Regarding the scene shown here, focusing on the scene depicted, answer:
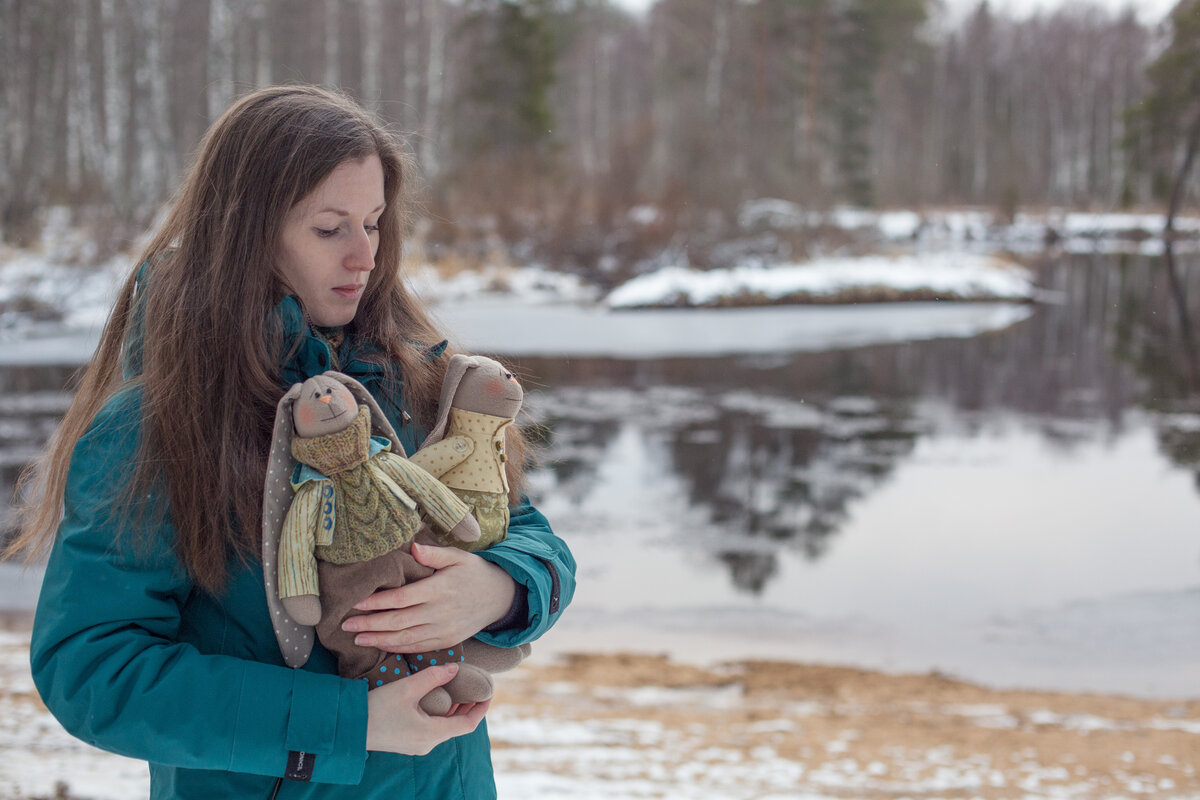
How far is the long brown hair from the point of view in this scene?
121 centimetres

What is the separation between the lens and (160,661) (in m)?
1.15

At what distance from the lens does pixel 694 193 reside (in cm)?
2044

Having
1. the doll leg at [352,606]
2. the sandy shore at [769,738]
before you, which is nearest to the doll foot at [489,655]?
the doll leg at [352,606]

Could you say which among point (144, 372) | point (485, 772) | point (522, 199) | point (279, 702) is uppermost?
point (522, 199)

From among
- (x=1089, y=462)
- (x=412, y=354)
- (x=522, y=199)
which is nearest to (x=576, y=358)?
(x=1089, y=462)

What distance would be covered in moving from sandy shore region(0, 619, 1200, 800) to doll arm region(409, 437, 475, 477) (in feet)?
7.03

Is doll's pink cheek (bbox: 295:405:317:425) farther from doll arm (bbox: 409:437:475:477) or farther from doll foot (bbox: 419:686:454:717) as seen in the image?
doll foot (bbox: 419:686:454:717)

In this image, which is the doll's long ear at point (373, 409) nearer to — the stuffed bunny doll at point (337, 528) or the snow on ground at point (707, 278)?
the stuffed bunny doll at point (337, 528)

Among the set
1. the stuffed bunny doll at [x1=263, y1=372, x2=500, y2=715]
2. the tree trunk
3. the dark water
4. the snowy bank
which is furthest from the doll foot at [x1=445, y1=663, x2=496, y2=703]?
the tree trunk

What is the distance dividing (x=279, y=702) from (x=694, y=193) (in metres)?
19.9

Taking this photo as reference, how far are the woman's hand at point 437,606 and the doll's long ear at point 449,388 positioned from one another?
0.19 metres

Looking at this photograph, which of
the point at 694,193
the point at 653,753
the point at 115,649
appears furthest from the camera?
the point at 694,193

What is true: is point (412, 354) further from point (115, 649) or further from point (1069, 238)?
point (1069, 238)

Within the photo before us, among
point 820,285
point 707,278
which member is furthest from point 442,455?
point 820,285
